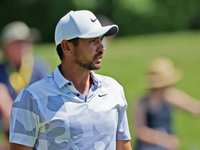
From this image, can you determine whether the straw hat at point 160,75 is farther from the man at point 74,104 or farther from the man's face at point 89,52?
the man's face at point 89,52

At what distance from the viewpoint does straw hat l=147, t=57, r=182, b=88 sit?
5.14 m

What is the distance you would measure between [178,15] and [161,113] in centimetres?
1796

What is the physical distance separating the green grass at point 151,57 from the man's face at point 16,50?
345 centimetres

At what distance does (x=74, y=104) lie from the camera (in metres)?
2.52

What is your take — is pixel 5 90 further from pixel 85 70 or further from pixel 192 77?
pixel 192 77

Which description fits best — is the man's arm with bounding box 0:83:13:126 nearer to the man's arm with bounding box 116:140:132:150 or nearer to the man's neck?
the man's neck

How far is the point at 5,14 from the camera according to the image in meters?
24.1

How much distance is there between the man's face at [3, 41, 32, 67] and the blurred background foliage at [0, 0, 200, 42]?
16685 mm

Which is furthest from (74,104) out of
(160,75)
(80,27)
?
(160,75)

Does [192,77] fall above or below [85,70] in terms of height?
below

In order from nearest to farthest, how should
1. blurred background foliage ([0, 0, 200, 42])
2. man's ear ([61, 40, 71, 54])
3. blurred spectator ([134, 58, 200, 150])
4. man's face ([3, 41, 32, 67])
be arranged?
man's ear ([61, 40, 71, 54]) < man's face ([3, 41, 32, 67]) < blurred spectator ([134, 58, 200, 150]) < blurred background foliage ([0, 0, 200, 42])

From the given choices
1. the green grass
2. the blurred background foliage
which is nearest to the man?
the green grass

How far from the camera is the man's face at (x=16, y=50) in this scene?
4.90 meters

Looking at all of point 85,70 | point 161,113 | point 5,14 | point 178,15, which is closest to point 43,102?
point 85,70
